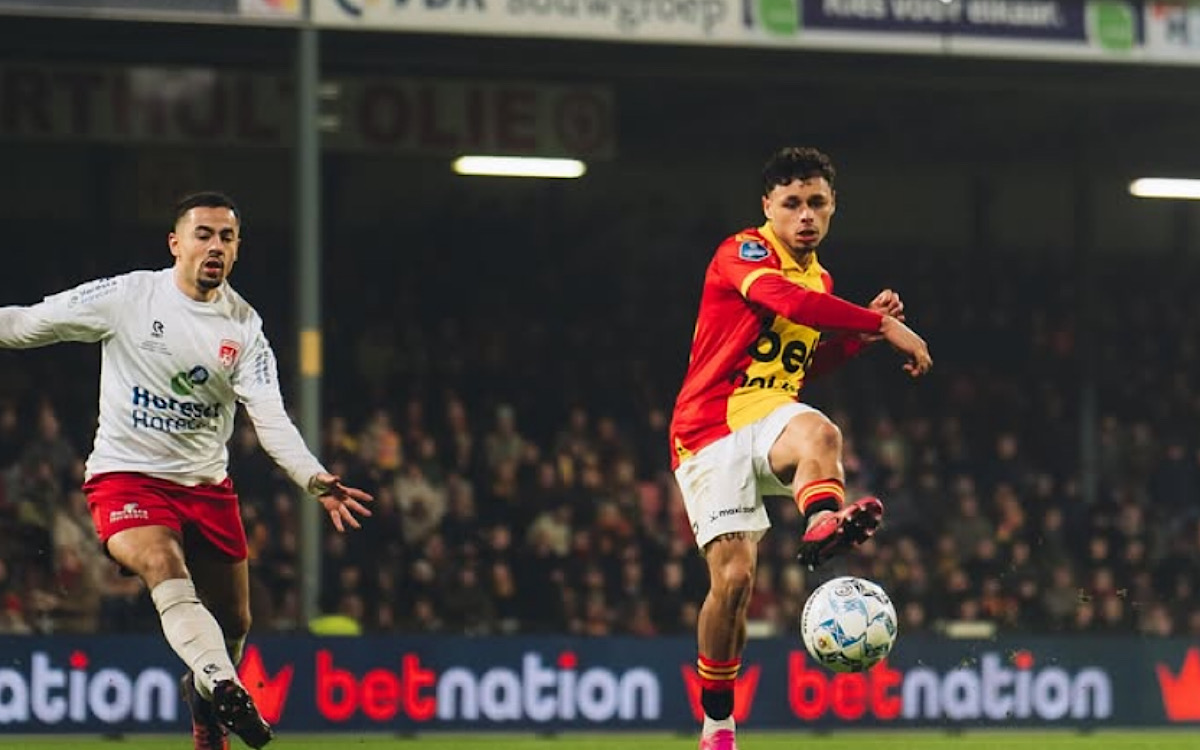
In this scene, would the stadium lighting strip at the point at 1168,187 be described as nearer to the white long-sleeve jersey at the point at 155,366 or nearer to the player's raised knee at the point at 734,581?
the player's raised knee at the point at 734,581

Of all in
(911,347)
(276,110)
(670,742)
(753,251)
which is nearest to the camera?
(911,347)

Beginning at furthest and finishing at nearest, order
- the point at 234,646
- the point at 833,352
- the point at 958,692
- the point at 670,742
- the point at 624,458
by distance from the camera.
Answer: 1. the point at 624,458
2. the point at 958,692
3. the point at 670,742
4. the point at 833,352
5. the point at 234,646

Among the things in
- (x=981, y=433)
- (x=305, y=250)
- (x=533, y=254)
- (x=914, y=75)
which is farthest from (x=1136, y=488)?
(x=305, y=250)

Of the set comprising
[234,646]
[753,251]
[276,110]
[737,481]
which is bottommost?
[234,646]

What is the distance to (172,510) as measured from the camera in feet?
29.1

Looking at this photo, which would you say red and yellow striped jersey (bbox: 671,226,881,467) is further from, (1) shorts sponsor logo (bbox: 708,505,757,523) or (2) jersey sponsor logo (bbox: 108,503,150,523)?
(2) jersey sponsor logo (bbox: 108,503,150,523)

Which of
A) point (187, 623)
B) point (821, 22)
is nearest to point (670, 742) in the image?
point (821, 22)

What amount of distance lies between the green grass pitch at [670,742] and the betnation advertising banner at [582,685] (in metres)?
0.22

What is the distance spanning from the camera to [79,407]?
1852 cm

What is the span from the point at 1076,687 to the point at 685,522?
12.7 feet

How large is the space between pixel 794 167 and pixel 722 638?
185 centimetres

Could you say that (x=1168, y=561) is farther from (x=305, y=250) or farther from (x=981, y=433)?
(x=305, y=250)

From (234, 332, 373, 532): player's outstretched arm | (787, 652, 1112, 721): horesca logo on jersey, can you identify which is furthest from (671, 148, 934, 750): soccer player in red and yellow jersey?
(787, 652, 1112, 721): horesca logo on jersey

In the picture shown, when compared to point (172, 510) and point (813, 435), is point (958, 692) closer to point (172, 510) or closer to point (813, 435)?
point (813, 435)
